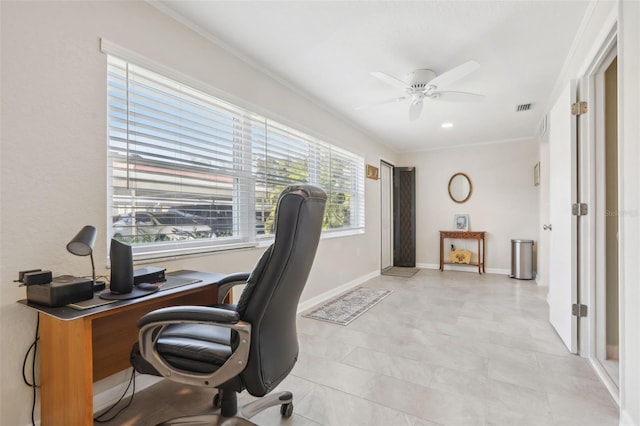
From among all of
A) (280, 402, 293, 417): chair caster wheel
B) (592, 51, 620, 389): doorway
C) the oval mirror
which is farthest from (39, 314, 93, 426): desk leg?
the oval mirror

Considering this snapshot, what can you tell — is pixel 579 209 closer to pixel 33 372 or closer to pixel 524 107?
pixel 524 107

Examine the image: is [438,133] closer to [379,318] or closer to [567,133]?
[567,133]

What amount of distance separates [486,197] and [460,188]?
49 cm

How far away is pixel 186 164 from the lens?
2203mm

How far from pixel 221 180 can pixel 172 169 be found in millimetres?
424

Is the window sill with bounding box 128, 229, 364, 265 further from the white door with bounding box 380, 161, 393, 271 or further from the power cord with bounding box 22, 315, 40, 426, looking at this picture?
the white door with bounding box 380, 161, 393, 271

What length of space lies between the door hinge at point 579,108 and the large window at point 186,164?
7.99 feet

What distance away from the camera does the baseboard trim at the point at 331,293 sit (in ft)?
11.2

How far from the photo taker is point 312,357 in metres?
2.28

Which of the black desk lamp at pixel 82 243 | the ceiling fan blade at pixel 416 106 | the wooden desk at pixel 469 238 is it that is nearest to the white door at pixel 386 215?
the wooden desk at pixel 469 238

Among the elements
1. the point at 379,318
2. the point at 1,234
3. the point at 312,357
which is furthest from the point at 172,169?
the point at 379,318

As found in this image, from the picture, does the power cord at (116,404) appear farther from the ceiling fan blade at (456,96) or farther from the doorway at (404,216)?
the doorway at (404,216)

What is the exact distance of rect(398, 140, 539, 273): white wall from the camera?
5430mm

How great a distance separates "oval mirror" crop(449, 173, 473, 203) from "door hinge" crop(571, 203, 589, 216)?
379 cm
